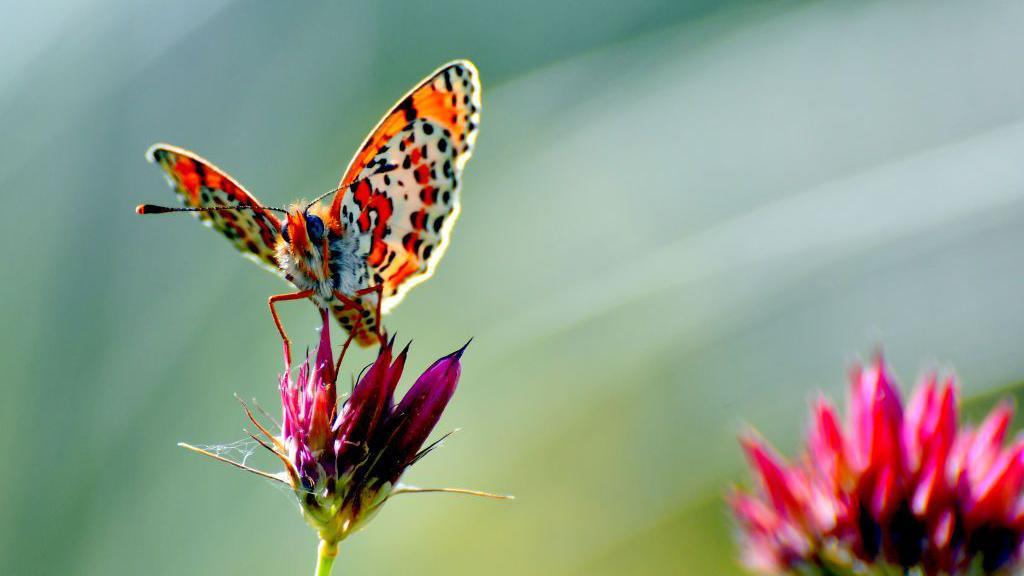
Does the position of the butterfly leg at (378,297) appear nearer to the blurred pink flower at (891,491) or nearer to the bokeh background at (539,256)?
the blurred pink flower at (891,491)

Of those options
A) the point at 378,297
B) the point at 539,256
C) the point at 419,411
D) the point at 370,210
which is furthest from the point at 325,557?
the point at 539,256

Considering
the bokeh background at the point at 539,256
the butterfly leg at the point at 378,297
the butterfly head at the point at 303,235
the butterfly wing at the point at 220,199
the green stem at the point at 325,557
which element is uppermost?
the bokeh background at the point at 539,256

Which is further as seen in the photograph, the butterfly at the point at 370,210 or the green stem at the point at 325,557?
the butterfly at the point at 370,210

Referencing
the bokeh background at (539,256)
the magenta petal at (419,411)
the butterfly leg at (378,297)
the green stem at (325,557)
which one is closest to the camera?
the green stem at (325,557)

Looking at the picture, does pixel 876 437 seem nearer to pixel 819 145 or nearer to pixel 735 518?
pixel 735 518

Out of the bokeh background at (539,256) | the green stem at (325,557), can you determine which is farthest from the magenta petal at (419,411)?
the bokeh background at (539,256)

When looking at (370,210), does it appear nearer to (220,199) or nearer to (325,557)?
(220,199)

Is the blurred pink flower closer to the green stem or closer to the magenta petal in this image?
the magenta petal

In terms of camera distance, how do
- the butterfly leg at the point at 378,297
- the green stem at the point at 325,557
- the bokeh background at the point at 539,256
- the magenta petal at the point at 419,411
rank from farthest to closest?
the bokeh background at the point at 539,256
the butterfly leg at the point at 378,297
the magenta petal at the point at 419,411
the green stem at the point at 325,557
